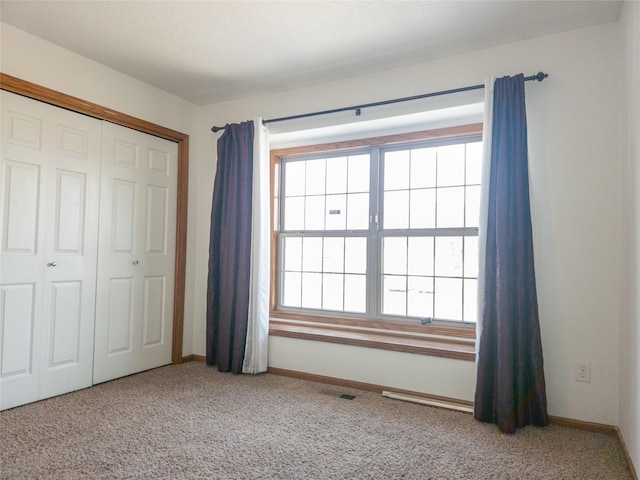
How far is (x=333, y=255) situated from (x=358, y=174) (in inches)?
29.8

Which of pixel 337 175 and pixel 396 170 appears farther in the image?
pixel 337 175

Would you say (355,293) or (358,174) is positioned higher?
(358,174)

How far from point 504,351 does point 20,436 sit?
276 centimetres

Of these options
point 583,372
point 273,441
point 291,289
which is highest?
point 291,289

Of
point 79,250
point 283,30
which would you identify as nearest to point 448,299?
point 283,30

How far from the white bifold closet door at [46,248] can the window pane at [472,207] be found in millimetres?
2822

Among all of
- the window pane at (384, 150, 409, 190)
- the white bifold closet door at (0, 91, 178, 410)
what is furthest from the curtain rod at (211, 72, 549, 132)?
the white bifold closet door at (0, 91, 178, 410)

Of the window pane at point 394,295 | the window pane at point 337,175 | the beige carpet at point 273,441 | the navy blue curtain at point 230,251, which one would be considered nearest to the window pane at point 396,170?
the window pane at point 337,175

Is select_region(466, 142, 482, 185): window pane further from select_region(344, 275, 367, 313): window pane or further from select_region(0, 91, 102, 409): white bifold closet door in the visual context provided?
select_region(0, 91, 102, 409): white bifold closet door

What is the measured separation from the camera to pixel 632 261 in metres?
2.11

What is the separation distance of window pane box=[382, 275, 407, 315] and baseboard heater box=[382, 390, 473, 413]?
0.69m

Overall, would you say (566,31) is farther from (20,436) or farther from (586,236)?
(20,436)

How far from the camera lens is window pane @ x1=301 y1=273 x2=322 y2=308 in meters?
3.84

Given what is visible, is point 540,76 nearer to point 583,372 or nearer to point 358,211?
point 358,211
